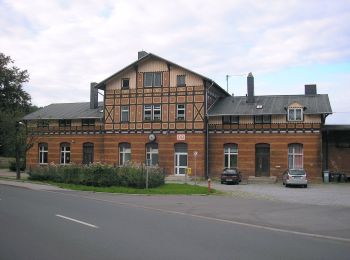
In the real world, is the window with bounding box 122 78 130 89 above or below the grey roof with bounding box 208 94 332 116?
above

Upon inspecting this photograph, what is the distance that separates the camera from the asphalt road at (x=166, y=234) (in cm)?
859

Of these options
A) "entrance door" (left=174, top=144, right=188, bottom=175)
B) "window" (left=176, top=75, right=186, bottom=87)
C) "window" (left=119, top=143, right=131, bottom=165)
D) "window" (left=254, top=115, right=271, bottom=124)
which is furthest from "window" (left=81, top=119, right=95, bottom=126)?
"window" (left=254, top=115, right=271, bottom=124)

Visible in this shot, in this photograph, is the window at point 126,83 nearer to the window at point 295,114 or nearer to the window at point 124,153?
the window at point 124,153

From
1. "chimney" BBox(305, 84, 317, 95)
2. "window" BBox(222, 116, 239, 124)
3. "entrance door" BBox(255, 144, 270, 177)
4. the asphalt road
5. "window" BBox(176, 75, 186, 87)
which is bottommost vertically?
the asphalt road

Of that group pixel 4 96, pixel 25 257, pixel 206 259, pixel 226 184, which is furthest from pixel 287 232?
pixel 4 96

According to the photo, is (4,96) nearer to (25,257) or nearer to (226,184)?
(226,184)

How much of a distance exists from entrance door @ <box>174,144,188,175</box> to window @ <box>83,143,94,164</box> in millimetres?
9873

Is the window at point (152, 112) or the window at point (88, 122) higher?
the window at point (152, 112)

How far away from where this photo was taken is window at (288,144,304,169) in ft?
132

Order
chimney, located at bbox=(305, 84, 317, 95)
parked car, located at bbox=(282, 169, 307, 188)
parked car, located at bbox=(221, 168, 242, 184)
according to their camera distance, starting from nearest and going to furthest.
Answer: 1. parked car, located at bbox=(282, 169, 307, 188)
2. parked car, located at bbox=(221, 168, 242, 184)
3. chimney, located at bbox=(305, 84, 317, 95)

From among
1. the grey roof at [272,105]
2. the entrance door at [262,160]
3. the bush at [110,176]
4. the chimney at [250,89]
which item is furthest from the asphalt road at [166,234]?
the chimney at [250,89]

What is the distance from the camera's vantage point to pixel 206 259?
8.09m

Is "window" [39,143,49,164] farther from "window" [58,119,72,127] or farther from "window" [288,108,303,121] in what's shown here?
"window" [288,108,303,121]

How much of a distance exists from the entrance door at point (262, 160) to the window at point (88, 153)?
17.2 metres
